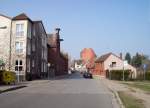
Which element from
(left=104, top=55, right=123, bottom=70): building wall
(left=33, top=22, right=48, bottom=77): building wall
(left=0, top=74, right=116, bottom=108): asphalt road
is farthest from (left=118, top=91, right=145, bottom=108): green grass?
(left=104, top=55, right=123, bottom=70): building wall

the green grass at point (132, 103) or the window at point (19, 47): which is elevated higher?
the window at point (19, 47)

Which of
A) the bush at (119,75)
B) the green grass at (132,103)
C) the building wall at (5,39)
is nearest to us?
the green grass at (132,103)

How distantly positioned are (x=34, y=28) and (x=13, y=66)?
934 centimetres

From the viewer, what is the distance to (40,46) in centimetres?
6131

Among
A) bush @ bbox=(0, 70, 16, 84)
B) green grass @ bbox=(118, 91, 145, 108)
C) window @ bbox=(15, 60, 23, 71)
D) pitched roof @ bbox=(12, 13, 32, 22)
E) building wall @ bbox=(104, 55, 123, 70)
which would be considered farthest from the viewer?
building wall @ bbox=(104, 55, 123, 70)

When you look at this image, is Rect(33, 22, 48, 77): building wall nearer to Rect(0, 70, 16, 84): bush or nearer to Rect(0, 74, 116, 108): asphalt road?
Rect(0, 70, 16, 84): bush

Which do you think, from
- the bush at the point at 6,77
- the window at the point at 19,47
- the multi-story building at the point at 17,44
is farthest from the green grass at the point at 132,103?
the window at the point at 19,47

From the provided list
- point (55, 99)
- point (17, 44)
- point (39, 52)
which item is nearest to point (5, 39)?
point (17, 44)

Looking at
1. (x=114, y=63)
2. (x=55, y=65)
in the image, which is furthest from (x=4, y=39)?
(x=114, y=63)

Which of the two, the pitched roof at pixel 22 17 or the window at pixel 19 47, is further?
the window at pixel 19 47

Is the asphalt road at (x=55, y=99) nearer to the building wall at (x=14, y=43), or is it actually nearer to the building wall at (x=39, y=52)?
the building wall at (x=14, y=43)

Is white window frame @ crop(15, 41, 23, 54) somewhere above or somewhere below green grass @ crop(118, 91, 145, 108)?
above

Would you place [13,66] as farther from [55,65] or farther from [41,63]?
[55,65]

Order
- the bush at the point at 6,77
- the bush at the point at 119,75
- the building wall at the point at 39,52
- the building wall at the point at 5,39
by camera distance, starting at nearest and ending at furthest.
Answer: the bush at the point at 6,77
the building wall at the point at 5,39
the bush at the point at 119,75
the building wall at the point at 39,52
